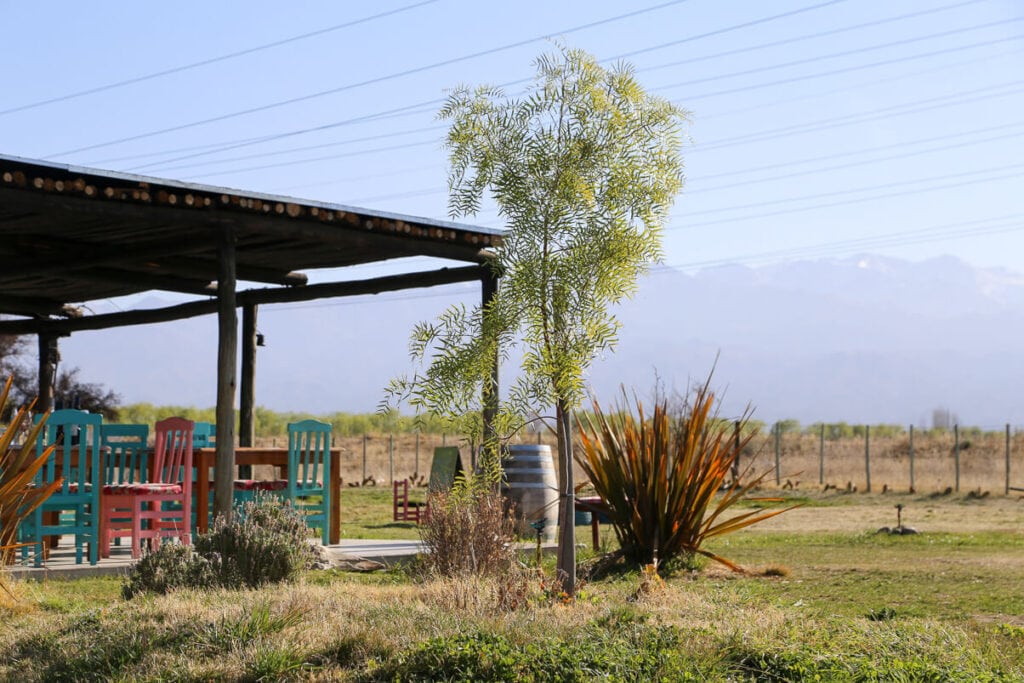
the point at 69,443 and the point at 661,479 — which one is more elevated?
the point at 69,443

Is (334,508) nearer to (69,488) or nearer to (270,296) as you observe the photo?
(69,488)

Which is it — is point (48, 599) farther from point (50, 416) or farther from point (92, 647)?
point (50, 416)

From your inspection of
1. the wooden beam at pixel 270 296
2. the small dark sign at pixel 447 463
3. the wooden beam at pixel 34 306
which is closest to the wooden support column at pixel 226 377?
the wooden beam at pixel 270 296

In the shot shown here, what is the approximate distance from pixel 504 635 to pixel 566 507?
147 centimetres

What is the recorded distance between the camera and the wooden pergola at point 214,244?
29.0 ft

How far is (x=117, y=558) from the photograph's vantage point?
9.86 metres

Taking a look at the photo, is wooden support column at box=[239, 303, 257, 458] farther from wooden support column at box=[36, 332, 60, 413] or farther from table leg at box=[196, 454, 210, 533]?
table leg at box=[196, 454, 210, 533]

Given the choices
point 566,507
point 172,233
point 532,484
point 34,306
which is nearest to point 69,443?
point 172,233

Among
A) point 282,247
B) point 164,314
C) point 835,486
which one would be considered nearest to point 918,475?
point 835,486

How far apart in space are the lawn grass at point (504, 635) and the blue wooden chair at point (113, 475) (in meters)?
1.78

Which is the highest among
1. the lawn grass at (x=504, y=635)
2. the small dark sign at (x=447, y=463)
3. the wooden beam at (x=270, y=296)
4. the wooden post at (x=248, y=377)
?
the wooden beam at (x=270, y=296)

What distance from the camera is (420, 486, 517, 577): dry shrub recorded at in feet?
23.1

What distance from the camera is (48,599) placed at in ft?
22.9

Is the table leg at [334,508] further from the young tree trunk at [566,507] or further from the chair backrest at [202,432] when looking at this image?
the young tree trunk at [566,507]
